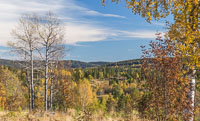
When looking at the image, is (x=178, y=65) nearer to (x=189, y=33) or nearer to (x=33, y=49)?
(x=189, y=33)

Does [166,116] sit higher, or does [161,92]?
[161,92]

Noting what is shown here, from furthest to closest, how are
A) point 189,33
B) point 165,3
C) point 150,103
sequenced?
point 150,103, point 165,3, point 189,33

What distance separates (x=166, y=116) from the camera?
18.7 ft

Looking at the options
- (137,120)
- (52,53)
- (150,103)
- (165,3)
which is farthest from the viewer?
(52,53)

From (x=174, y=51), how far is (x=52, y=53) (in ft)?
36.2

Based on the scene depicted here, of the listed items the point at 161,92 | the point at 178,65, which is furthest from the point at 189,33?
the point at 161,92

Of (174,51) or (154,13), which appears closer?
(154,13)

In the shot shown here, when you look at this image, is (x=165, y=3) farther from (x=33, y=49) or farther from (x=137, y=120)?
(x=33, y=49)

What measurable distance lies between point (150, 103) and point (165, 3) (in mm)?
3013

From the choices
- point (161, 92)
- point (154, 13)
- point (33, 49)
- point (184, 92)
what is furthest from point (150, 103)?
point (33, 49)

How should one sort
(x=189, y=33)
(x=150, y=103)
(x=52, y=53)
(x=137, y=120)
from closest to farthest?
(x=189, y=33) → (x=150, y=103) → (x=137, y=120) → (x=52, y=53)

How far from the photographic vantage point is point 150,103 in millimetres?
5836

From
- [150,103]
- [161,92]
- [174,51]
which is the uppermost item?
[174,51]

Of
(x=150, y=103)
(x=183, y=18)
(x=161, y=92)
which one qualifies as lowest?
(x=150, y=103)
